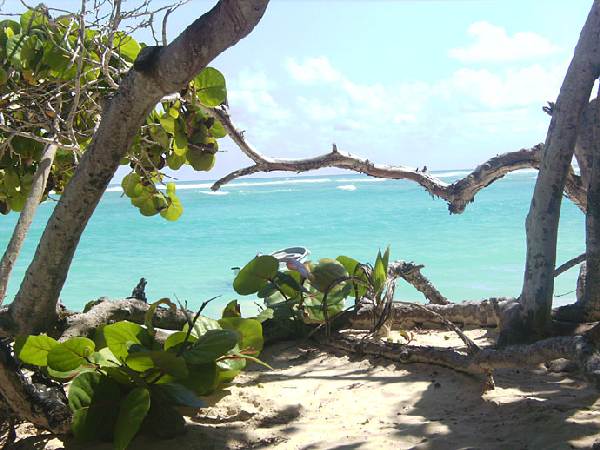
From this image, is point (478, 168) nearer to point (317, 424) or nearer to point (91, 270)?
point (317, 424)

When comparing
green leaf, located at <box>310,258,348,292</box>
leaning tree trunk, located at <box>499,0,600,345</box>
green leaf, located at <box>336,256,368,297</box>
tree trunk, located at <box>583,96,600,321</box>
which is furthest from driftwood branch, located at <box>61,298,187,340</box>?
tree trunk, located at <box>583,96,600,321</box>

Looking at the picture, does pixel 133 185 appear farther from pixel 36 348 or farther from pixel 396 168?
pixel 396 168

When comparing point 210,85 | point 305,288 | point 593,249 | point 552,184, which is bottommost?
point 305,288

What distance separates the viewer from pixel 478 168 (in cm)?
392

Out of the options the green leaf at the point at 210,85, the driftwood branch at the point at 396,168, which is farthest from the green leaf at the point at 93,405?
the driftwood branch at the point at 396,168

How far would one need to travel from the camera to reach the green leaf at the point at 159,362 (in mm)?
1942

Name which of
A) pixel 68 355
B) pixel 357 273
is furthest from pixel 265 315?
pixel 68 355

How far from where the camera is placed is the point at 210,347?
2.10m

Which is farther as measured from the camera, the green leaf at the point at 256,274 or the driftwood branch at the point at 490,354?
the green leaf at the point at 256,274

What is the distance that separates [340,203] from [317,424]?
41.2 meters

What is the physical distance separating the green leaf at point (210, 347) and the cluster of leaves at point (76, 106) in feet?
3.44

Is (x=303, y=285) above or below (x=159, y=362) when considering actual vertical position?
above

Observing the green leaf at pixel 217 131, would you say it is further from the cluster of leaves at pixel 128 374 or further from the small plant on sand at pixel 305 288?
the cluster of leaves at pixel 128 374

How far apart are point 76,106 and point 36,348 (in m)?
0.99
